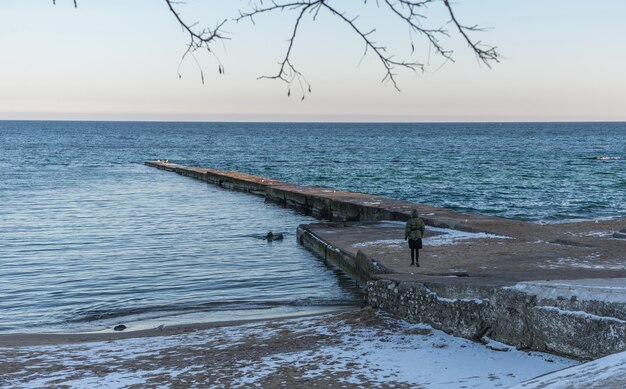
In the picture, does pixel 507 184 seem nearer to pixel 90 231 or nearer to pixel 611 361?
pixel 90 231

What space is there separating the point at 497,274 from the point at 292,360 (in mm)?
4041

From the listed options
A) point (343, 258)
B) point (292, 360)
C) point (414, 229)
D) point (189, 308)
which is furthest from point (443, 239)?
point (292, 360)

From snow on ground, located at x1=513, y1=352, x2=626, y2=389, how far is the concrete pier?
7.52 feet

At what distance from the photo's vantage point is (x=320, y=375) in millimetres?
8125

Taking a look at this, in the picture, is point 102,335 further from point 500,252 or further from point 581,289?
point 500,252

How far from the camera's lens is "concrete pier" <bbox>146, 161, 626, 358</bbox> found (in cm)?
776

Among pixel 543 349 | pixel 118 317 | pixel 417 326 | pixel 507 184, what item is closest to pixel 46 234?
pixel 118 317

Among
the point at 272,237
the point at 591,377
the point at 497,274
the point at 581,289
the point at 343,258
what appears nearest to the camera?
the point at 591,377

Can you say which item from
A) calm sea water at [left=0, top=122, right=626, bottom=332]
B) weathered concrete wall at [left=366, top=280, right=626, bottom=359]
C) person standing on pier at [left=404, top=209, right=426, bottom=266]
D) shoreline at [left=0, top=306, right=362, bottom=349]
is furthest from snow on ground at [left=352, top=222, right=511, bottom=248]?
weathered concrete wall at [left=366, top=280, right=626, bottom=359]

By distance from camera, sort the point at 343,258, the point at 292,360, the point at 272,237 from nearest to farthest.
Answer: the point at 292,360 → the point at 343,258 → the point at 272,237

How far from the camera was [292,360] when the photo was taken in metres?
8.80

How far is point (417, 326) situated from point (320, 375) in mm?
2486

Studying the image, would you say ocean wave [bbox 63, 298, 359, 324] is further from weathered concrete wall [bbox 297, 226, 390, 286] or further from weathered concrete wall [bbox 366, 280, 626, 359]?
weathered concrete wall [bbox 366, 280, 626, 359]

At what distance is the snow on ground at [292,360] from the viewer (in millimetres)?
7930
